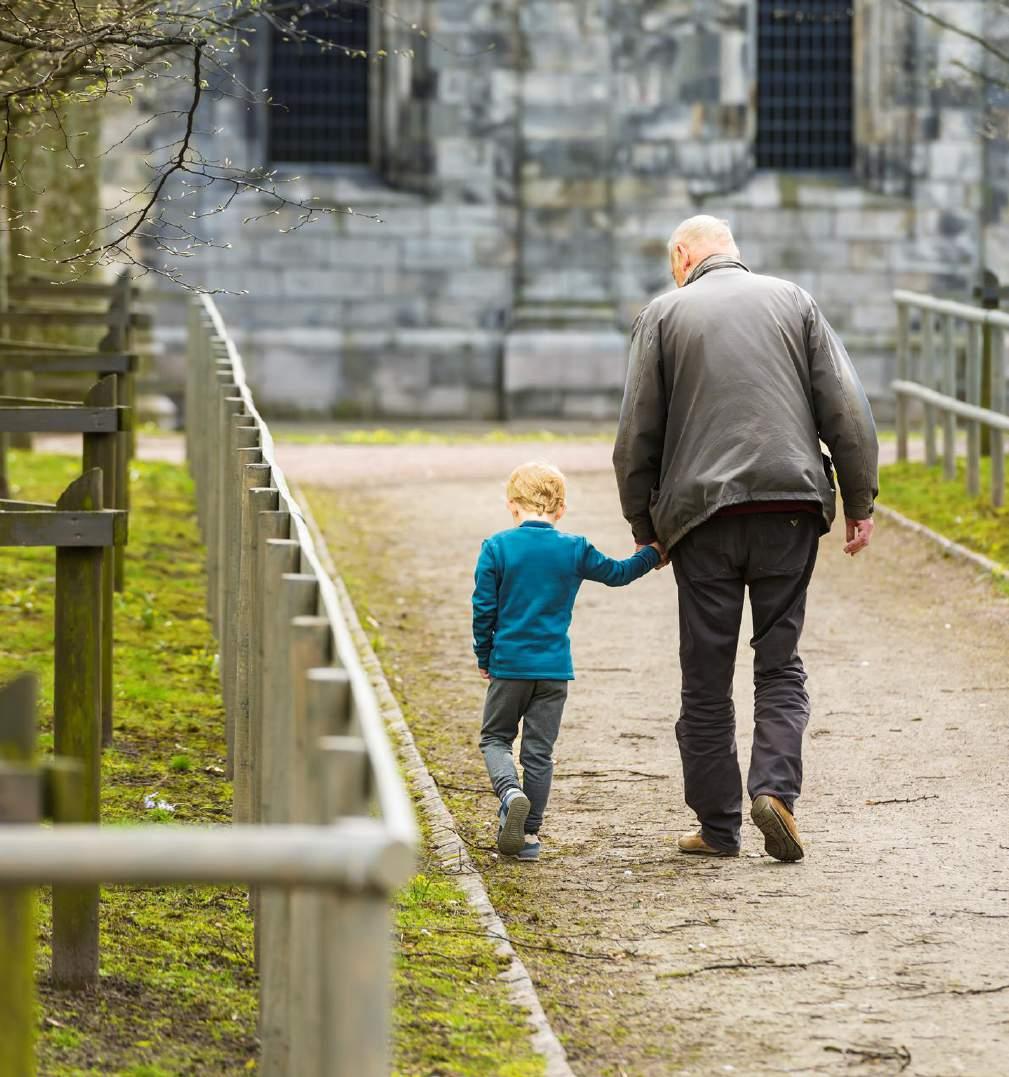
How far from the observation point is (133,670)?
9.19m

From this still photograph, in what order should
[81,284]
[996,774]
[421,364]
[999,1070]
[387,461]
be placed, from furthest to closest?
[421,364] → [387,461] → [81,284] → [996,774] → [999,1070]

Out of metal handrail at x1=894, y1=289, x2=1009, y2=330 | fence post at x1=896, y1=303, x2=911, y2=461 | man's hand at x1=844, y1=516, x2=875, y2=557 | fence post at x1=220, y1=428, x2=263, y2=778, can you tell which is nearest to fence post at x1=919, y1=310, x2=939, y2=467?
metal handrail at x1=894, y1=289, x2=1009, y2=330

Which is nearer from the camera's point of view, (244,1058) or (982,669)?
A: (244,1058)

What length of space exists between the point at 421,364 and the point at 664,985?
669 inches

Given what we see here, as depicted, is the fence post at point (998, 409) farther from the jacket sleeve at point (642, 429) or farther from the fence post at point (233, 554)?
the jacket sleeve at point (642, 429)

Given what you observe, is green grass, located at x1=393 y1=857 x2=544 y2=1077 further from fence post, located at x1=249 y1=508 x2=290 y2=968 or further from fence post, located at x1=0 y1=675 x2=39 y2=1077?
fence post, located at x1=0 y1=675 x2=39 y2=1077

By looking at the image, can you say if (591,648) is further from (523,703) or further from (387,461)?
(387,461)

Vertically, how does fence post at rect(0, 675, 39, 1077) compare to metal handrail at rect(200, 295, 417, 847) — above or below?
below

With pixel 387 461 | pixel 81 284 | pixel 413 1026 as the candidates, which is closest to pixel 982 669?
pixel 413 1026

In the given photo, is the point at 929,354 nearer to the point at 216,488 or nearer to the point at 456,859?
the point at 216,488

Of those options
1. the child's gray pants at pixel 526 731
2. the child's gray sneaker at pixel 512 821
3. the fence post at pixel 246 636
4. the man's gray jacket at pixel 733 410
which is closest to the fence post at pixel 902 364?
the man's gray jacket at pixel 733 410

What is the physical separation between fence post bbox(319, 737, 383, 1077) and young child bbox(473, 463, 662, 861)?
128 inches

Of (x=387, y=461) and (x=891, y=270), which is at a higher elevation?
(x=891, y=270)

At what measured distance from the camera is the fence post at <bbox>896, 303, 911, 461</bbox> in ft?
49.3
